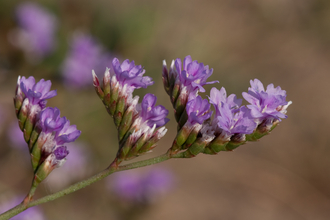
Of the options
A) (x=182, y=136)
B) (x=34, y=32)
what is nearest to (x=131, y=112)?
(x=182, y=136)

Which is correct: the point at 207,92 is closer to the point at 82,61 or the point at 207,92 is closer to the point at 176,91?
the point at 82,61

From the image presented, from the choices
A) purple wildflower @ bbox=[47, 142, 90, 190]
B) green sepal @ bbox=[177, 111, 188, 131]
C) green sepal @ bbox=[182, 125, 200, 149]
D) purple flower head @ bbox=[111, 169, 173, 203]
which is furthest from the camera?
purple flower head @ bbox=[111, 169, 173, 203]

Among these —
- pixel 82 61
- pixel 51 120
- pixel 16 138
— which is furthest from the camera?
pixel 82 61

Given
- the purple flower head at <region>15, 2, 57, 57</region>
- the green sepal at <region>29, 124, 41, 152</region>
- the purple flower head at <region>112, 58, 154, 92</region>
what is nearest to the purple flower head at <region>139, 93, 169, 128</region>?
the purple flower head at <region>112, 58, 154, 92</region>

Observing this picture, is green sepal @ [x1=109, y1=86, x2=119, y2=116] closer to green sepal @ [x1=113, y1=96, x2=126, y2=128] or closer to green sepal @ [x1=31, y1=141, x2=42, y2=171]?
green sepal @ [x1=113, y1=96, x2=126, y2=128]

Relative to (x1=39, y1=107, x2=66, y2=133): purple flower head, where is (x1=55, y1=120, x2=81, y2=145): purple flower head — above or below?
below

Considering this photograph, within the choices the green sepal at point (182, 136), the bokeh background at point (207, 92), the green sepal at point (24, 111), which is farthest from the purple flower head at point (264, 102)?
the bokeh background at point (207, 92)
